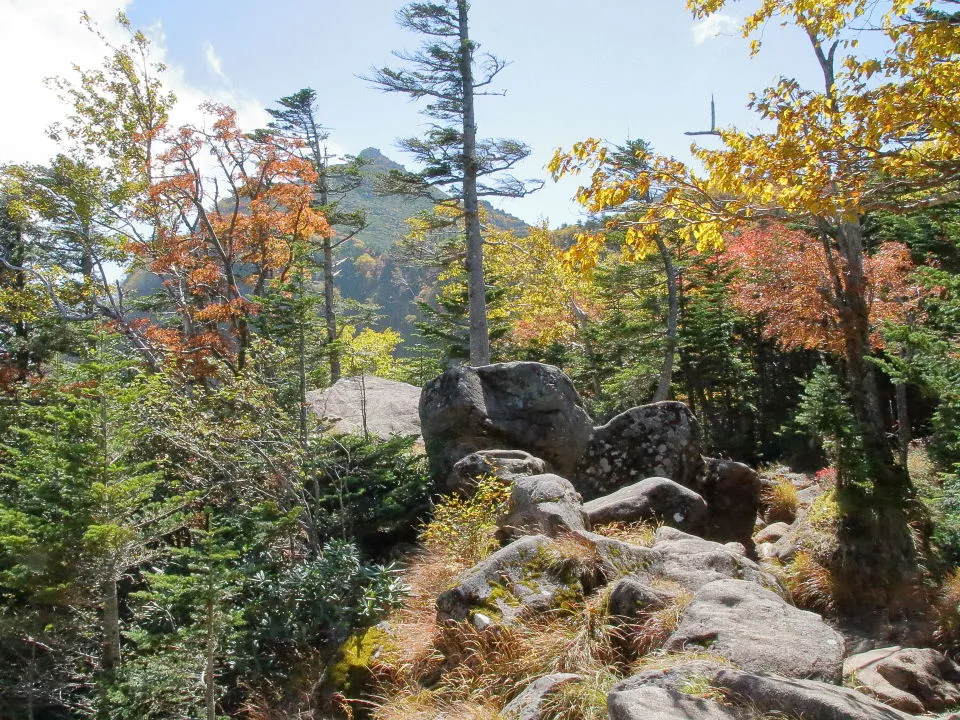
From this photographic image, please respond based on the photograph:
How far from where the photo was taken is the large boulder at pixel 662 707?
2.89 meters

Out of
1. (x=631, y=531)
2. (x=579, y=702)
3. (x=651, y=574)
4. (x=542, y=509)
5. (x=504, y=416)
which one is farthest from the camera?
(x=504, y=416)

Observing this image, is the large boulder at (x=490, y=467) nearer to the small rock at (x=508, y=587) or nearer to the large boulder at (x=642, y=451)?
the large boulder at (x=642, y=451)

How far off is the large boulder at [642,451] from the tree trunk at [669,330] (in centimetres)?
660

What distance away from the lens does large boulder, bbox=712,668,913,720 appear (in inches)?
112

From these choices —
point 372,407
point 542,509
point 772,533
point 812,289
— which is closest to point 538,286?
point 812,289

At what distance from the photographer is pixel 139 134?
13531mm

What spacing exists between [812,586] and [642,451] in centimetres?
248

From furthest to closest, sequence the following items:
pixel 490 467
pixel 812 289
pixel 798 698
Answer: pixel 812 289 < pixel 490 467 < pixel 798 698

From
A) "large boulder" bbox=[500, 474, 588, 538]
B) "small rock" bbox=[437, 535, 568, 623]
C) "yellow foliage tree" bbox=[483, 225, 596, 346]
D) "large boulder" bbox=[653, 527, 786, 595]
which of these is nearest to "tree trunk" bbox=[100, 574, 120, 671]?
"small rock" bbox=[437, 535, 568, 623]

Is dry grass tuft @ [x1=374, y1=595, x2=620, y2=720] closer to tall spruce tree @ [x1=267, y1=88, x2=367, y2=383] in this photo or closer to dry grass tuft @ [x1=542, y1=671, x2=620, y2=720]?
dry grass tuft @ [x1=542, y1=671, x2=620, y2=720]

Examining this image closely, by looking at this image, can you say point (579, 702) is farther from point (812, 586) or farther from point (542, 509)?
point (812, 586)

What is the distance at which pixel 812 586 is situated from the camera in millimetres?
7750

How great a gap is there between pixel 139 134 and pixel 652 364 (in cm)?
1231

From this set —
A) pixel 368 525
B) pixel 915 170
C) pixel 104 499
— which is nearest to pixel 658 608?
pixel 915 170
